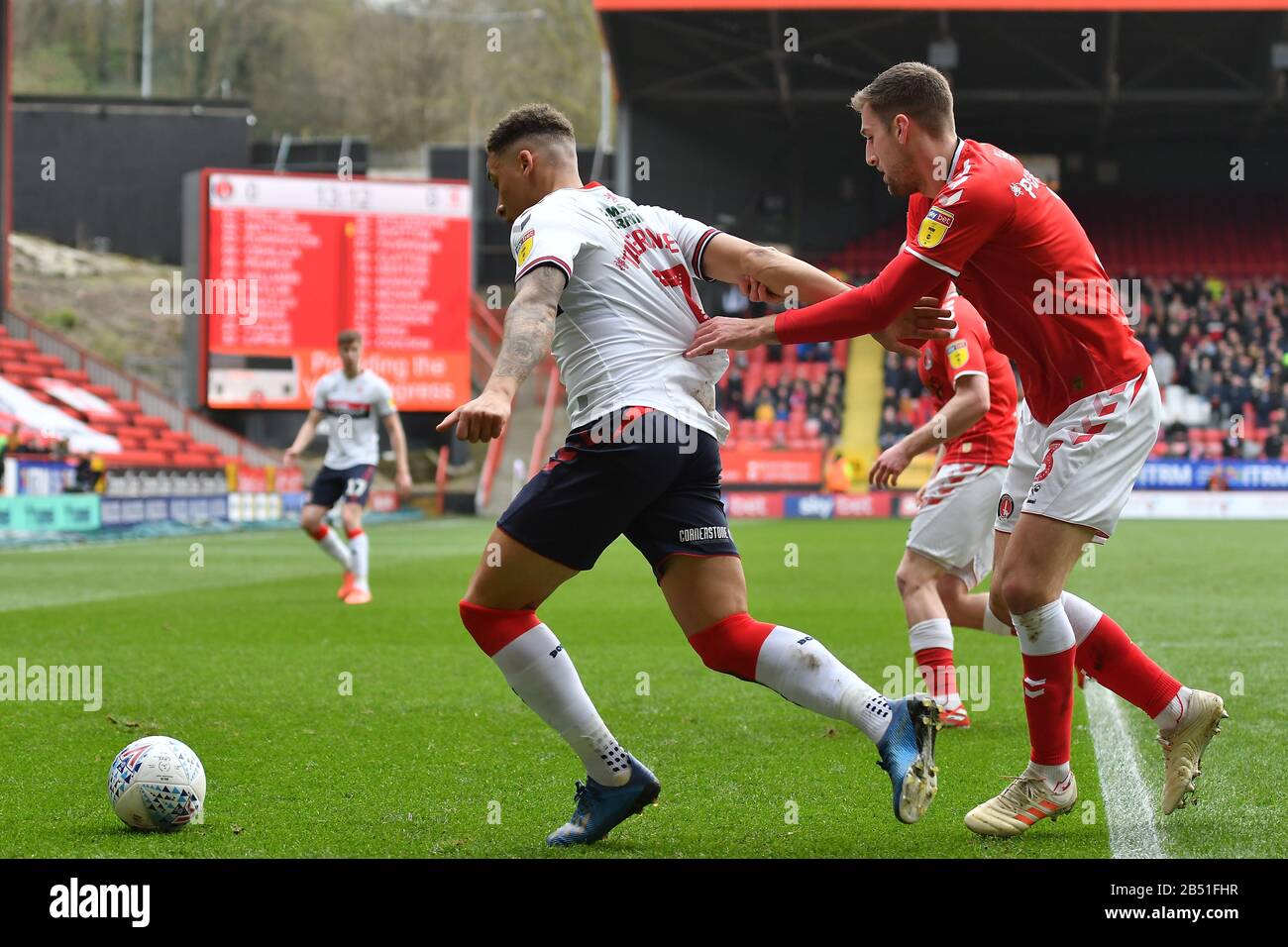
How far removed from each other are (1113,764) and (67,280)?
40025mm

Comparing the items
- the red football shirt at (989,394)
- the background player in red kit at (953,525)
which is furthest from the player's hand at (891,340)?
the red football shirt at (989,394)

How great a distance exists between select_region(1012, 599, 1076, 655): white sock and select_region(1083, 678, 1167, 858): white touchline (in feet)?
1.97

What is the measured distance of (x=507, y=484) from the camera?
3681cm

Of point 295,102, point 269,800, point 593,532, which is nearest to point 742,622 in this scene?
point 593,532

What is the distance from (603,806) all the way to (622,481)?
1.02 metres

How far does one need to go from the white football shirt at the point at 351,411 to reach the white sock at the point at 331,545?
0.61 meters

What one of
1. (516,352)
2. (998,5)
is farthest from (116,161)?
(516,352)

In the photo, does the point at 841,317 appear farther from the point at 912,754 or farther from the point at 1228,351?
the point at 1228,351

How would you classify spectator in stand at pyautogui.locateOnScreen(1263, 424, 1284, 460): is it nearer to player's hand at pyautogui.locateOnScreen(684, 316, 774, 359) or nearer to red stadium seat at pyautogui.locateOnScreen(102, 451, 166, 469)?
red stadium seat at pyautogui.locateOnScreen(102, 451, 166, 469)

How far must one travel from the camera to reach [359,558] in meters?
13.5

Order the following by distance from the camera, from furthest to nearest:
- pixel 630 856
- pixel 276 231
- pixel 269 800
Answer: pixel 276 231, pixel 269 800, pixel 630 856

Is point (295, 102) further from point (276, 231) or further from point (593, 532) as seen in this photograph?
point (593, 532)

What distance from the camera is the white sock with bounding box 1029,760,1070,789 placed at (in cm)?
493

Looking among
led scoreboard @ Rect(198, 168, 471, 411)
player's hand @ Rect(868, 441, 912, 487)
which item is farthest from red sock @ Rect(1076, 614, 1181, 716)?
led scoreboard @ Rect(198, 168, 471, 411)
